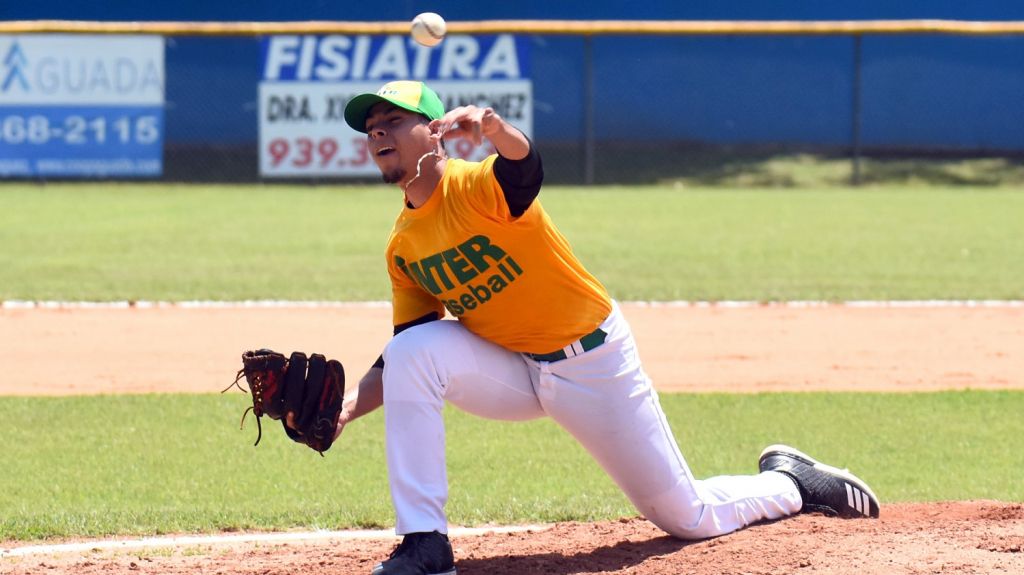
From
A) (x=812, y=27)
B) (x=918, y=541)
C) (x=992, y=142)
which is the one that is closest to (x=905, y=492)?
(x=918, y=541)

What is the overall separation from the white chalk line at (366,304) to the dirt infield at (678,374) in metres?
0.13

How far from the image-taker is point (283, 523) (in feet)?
17.1

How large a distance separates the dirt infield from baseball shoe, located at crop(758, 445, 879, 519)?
0.45ft

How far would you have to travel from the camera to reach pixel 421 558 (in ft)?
13.2

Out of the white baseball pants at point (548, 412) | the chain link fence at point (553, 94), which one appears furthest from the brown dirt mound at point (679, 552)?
the chain link fence at point (553, 94)

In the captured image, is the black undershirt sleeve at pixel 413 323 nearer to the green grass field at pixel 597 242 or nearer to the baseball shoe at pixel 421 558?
the baseball shoe at pixel 421 558

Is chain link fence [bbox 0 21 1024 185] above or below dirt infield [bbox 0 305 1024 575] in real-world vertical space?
above

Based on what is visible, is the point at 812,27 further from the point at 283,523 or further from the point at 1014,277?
the point at 283,523

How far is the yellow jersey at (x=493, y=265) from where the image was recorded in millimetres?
4109

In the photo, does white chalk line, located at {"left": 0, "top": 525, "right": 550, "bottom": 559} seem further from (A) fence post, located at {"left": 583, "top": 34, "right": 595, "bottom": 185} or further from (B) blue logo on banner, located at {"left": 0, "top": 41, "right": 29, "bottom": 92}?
(B) blue logo on banner, located at {"left": 0, "top": 41, "right": 29, "bottom": 92}

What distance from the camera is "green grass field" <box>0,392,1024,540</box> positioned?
5363 mm

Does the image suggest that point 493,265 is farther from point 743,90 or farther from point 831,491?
point 743,90

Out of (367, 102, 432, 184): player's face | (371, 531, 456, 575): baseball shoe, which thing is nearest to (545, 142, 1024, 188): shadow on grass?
(367, 102, 432, 184): player's face

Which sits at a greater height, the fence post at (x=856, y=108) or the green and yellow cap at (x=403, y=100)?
the fence post at (x=856, y=108)
